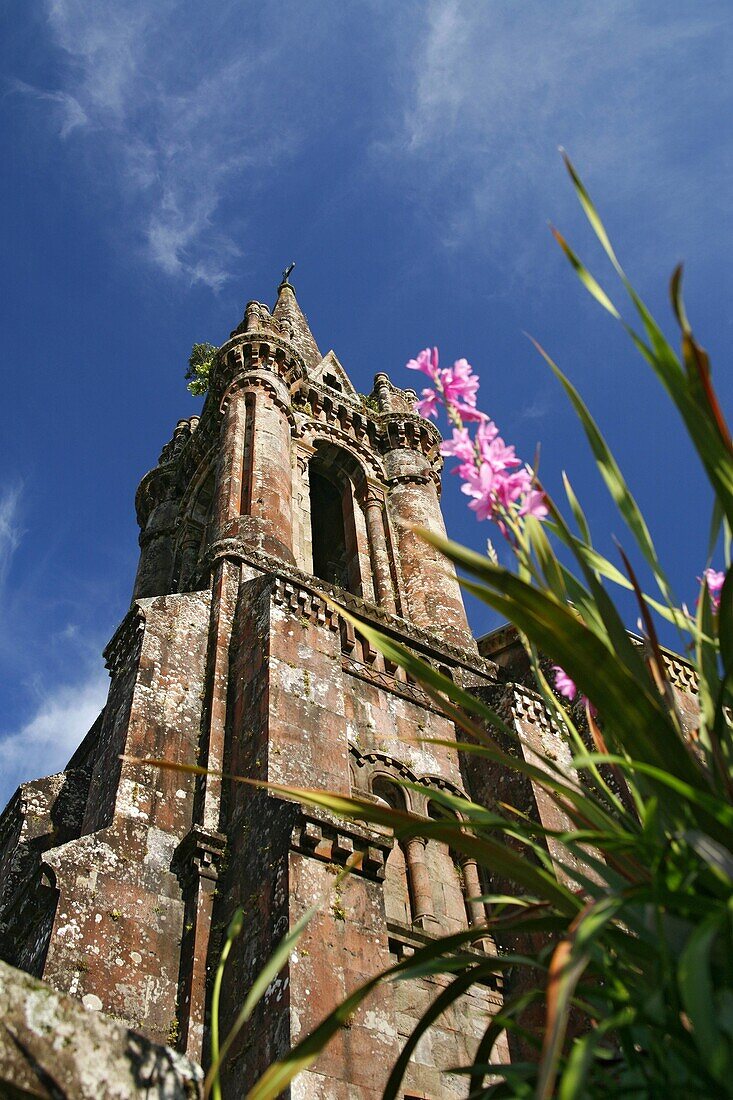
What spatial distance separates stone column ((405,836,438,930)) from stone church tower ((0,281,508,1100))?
0.08 feet

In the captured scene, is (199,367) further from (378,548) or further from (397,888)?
(397,888)

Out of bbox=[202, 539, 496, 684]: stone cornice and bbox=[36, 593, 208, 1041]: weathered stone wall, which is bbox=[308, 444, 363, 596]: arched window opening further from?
bbox=[36, 593, 208, 1041]: weathered stone wall

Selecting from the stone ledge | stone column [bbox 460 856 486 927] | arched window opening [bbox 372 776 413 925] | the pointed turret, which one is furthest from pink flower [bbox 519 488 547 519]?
the pointed turret

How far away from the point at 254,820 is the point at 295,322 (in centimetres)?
2391

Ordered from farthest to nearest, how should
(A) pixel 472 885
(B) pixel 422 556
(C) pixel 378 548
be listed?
(C) pixel 378 548 < (B) pixel 422 556 < (A) pixel 472 885

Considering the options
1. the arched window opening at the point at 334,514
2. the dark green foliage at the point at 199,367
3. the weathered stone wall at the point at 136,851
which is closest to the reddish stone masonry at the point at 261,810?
the weathered stone wall at the point at 136,851

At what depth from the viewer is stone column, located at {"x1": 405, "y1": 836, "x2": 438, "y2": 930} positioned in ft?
33.3

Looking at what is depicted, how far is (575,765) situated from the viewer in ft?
8.84

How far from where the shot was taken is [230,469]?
16.8 meters

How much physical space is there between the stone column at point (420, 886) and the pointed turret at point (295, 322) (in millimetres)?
17230

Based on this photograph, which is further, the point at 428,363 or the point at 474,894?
the point at 474,894

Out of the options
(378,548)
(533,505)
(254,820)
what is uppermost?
(378,548)

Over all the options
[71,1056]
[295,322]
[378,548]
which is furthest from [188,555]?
[71,1056]

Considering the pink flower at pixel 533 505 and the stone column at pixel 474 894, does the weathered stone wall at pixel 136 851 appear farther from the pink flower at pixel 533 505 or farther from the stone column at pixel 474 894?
the pink flower at pixel 533 505
